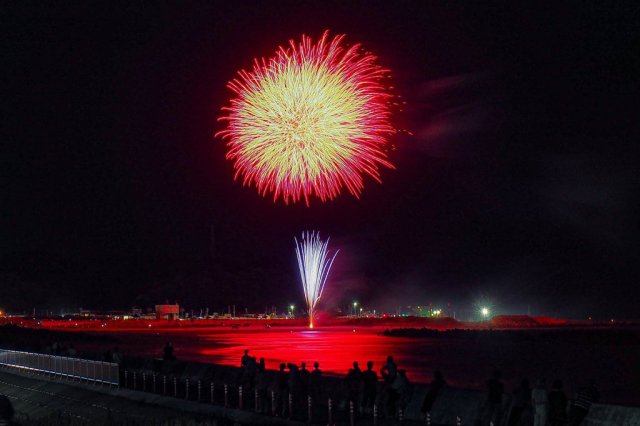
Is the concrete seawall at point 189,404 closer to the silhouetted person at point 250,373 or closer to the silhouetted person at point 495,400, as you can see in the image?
the silhouetted person at point 495,400

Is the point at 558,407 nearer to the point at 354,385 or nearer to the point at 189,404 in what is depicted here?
the point at 354,385

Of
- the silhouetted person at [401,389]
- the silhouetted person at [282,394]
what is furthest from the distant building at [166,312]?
the silhouetted person at [401,389]

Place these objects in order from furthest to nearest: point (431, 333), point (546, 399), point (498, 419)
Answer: point (431, 333), point (498, 419), point (546, 399)

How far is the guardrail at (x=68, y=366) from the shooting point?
37406mm

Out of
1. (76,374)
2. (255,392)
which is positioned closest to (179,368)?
(76,374)

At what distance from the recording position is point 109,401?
34219 mm

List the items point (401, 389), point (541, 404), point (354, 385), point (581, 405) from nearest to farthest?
1. point (581, 405)
2. point (541, 404)
3. point (401, 389)
4. point (354, 385)

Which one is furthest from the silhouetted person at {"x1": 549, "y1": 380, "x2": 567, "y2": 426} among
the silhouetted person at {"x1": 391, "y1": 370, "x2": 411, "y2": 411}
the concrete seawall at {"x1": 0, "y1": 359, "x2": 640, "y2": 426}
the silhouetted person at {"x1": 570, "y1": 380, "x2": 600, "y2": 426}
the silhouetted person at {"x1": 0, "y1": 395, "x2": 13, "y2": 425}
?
the silhouetted person at {"x1": 0, "y1": 395, "x2": 13, "y2": 425}

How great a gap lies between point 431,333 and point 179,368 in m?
78.2

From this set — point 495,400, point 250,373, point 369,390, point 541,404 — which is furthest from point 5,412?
point 250,373

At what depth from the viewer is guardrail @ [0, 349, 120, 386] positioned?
3741 cm

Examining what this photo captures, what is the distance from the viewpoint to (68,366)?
4125cm

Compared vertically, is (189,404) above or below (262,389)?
below

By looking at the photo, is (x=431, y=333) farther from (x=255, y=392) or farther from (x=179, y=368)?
(x=255, y=392)
